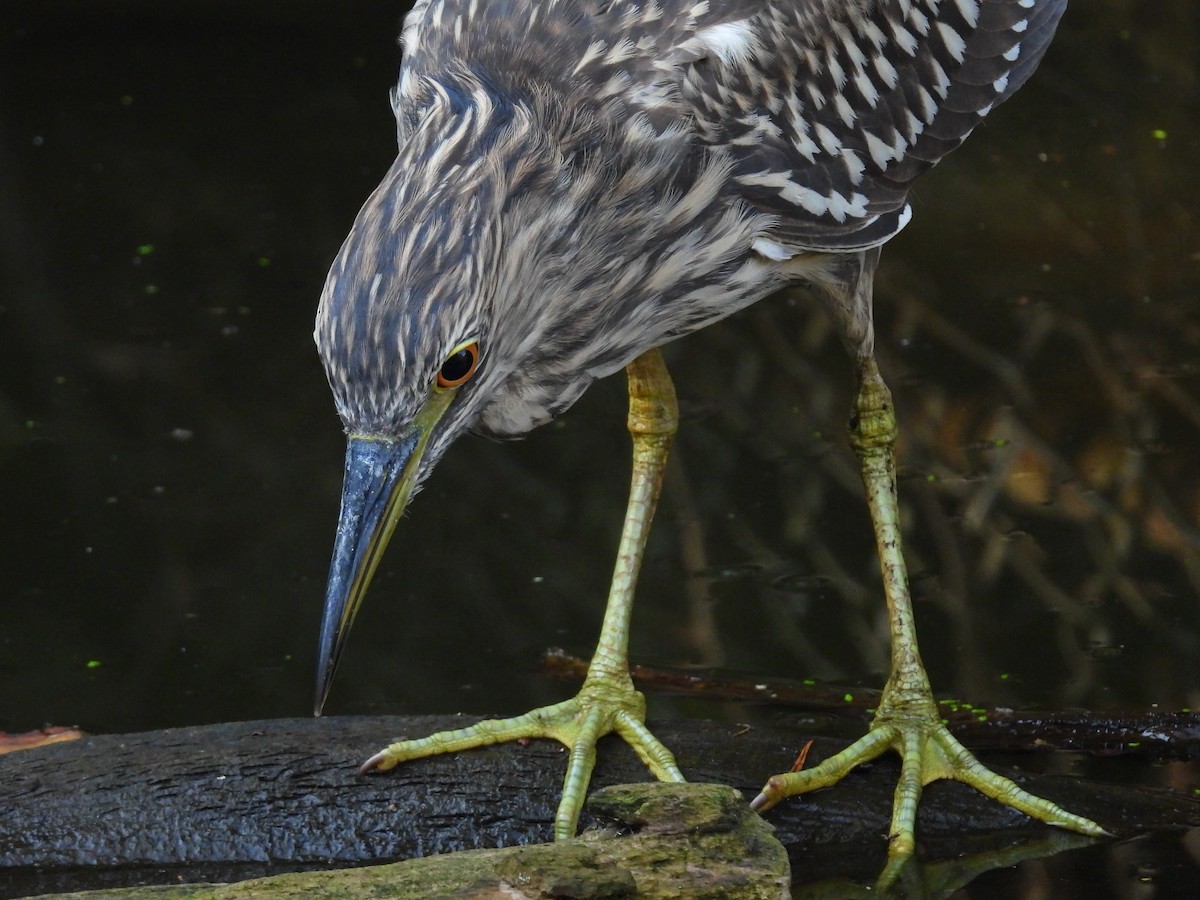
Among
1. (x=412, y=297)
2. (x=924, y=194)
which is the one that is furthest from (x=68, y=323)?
(x=412, y=297)

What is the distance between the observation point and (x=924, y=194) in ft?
22.9

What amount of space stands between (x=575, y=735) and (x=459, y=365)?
1055 mm

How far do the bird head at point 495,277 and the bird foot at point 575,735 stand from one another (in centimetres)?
63

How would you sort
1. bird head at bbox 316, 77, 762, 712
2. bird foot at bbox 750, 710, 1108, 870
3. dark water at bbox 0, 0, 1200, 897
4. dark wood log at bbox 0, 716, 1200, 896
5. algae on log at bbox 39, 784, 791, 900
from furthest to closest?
dark water at bbox 0, 0, 1200, 897, bird foot at bbox 750, 710, 1108, 870, dark wood log at bbox 0, 716, 1200, 896, bird head at bbox 316, 77, 762, 712, algae on log at bbox 39, 784, 791, 900

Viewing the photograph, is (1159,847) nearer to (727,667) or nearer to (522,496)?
(727,667)

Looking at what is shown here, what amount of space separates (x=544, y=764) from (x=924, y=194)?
4256 millimetres

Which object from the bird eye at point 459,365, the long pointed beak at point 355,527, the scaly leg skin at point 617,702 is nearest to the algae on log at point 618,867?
the long pointed beak at point 355,527

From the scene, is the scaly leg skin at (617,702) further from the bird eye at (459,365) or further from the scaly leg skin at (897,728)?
the bird eye at (459,365)

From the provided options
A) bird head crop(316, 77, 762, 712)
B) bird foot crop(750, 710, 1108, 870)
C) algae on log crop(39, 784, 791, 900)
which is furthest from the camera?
bird foot crop(750, 710, 1108, 870)

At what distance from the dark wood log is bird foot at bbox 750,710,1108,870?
0.12 ft

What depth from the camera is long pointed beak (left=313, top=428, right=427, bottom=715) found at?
8.94 feet

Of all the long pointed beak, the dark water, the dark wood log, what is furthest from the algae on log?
the dark water

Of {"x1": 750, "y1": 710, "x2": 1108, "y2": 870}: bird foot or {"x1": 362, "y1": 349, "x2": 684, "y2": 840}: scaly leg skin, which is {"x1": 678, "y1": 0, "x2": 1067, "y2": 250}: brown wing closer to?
{"x1": 362, "y1": 349, "x2": 684, "y2": 840}: scaly leg skin

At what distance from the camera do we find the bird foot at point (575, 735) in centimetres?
329
